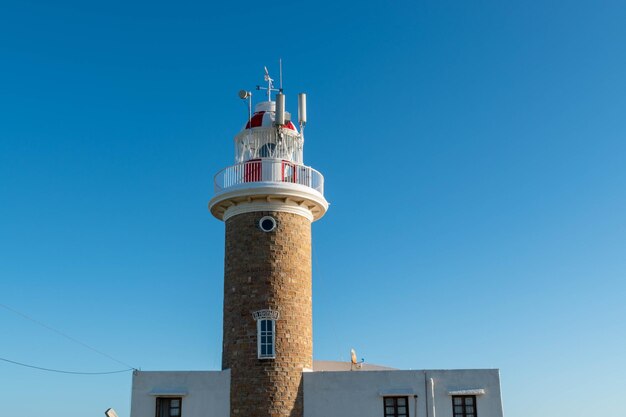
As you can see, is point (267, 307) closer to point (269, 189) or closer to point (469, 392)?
point (269, 189)

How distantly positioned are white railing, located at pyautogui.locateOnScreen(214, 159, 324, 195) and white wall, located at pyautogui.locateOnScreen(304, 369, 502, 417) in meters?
6.67

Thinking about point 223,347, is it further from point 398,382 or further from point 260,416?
point 398,382

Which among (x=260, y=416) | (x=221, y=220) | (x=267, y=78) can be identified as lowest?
(x=260, y=416)

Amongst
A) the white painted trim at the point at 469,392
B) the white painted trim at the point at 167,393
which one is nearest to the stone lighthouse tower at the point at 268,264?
the white painted trim at the point at 167,393

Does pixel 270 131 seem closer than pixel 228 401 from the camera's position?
No

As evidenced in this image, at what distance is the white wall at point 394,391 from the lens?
84.1 feet

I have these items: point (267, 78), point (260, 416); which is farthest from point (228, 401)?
point (267, 78)

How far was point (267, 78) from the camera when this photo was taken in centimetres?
2997

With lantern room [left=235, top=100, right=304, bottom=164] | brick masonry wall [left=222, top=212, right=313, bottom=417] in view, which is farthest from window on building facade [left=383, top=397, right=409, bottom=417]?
lantern room [left=235, top=100, right=304, bottom=164]

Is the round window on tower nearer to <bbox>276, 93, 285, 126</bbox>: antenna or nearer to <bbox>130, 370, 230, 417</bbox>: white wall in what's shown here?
<bbox>276, 93, 285, 126</bbox>: antenna

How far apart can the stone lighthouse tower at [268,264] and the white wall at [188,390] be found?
370mm

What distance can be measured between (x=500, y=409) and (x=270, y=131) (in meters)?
12.1

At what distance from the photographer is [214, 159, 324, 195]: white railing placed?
27422 millimetres

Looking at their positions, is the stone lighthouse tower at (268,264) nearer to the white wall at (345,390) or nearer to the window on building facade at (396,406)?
the white wall at (345,390)
